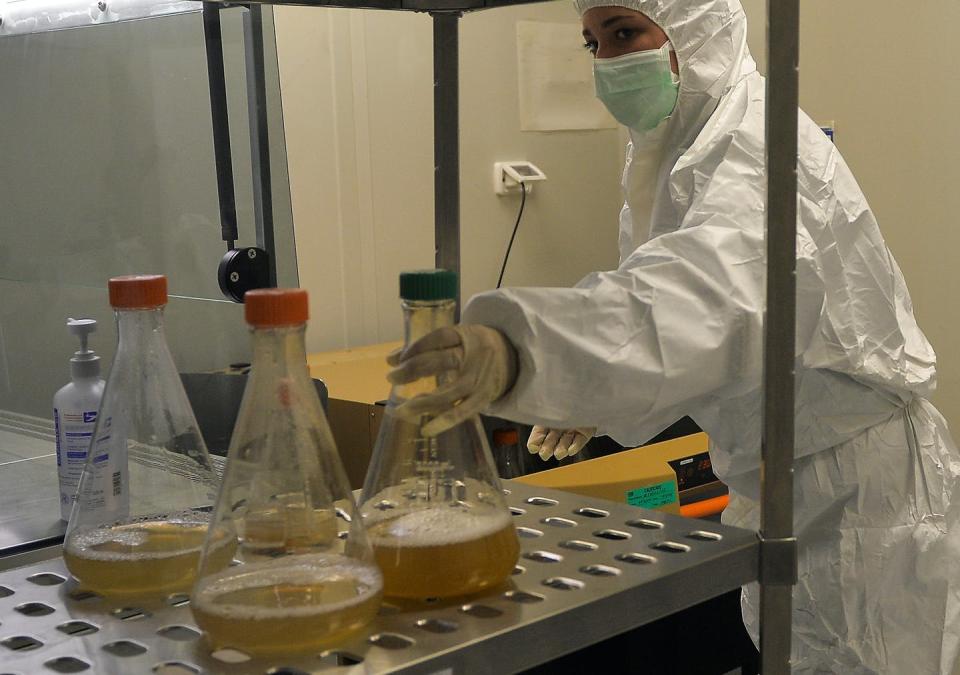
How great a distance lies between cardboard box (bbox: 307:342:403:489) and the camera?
1.69 meters

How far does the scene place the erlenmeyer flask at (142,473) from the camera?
66cm

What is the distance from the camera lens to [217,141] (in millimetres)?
1322

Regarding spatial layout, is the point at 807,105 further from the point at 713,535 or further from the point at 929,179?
the point at 713,535

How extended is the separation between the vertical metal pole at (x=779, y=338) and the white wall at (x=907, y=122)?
198 centimetres

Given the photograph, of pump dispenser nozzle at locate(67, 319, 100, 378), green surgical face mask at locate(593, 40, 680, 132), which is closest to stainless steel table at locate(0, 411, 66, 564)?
pump dispenser nozzle at locate(67, 319, 100, 378)

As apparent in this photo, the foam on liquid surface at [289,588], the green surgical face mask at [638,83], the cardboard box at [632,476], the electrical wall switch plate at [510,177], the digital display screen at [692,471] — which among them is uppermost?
the green surgical face mask at [638,83]

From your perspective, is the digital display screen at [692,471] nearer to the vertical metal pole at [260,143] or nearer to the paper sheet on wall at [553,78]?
the vertical metal pole at [260,143]

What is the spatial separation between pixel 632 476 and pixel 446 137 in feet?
2.64

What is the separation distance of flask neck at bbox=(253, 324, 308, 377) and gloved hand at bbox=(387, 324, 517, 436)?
5cm

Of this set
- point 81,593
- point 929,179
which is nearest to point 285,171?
point 81,593

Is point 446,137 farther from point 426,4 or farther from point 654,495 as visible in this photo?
point 654,495

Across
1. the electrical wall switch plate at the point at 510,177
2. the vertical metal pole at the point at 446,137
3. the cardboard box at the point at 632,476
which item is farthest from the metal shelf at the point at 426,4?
the electrical wall switch plate at the point at 510,177

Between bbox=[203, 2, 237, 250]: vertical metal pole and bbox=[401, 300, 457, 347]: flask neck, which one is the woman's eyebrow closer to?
bbox=[203, 2, 237, 250]: vertical metal pole

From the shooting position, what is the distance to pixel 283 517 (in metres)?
0.60
